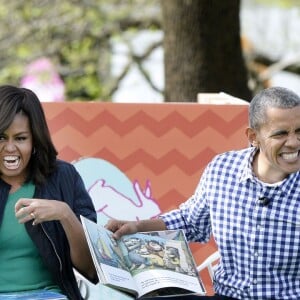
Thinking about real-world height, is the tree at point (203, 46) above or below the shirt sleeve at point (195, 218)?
above

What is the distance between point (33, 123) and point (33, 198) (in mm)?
279

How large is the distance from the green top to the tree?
397cm

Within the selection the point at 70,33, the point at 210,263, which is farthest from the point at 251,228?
the point at 70,33

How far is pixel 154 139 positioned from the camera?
522 centimetres

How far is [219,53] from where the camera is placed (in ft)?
25.7

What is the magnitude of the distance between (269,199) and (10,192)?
0.97 meters

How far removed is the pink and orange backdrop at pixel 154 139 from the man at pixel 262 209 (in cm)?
116

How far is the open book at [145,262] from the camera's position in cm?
371

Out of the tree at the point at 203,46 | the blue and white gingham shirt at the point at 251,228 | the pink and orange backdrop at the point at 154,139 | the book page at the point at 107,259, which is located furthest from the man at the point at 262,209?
the tree at the point at 203,46

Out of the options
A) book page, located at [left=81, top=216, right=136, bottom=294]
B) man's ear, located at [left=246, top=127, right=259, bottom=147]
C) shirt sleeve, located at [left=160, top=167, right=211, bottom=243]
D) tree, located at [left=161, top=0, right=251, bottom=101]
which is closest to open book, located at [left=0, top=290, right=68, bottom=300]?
book page, located at [left=81, top=216, right=136, bottom=294]

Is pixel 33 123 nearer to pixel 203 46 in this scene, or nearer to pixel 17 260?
pixel 17 260

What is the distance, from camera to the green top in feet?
12.8

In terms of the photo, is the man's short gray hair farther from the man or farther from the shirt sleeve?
the shirt sleeve

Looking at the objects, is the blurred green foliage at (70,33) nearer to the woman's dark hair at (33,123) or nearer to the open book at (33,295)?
the woman's dark hair at (33,123)
